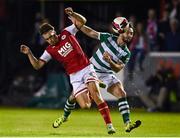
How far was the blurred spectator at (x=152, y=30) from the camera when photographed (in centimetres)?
2538

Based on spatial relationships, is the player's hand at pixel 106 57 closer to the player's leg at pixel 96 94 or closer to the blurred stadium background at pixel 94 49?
the player's leg at pixel 96 94

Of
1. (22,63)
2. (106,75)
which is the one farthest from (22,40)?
(106,75)

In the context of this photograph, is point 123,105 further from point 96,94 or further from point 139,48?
point 139,48

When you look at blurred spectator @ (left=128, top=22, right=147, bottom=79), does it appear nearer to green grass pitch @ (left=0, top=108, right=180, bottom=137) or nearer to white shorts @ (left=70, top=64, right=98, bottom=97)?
green grass pitch @ (left=0, top=108, right=180, bottom=137)

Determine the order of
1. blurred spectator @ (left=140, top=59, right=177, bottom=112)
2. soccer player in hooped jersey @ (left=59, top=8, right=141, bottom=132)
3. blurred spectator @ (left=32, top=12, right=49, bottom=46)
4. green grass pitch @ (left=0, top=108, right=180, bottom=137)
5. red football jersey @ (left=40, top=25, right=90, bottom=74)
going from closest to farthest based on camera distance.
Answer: red football jersey @ (left=40, top=25, right=90, bottom=74) → green grass pitch @ (left=0, top=108, right=180, bottom=137) → soccer player in hooped jersey @ (left=59, top=8, right=141, bottom=132) → blurred spectator @ (left=140, top=59, right=177, bottom=112) → blurred spectator @ (left=32, top=12, right=49, bottom=46)

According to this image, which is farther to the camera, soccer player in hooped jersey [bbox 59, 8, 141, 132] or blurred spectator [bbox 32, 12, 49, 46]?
blurred spectator [bbox 32, 12, 49, 46]

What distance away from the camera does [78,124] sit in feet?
63.4

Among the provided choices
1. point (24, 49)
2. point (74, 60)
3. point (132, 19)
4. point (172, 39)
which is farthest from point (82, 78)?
point (132, 19)

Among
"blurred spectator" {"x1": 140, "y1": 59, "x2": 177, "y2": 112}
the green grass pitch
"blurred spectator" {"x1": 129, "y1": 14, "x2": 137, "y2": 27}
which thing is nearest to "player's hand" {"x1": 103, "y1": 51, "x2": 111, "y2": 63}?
the green grass pitch

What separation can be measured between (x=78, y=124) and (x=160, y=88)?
227 inches

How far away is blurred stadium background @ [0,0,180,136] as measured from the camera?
2478cm

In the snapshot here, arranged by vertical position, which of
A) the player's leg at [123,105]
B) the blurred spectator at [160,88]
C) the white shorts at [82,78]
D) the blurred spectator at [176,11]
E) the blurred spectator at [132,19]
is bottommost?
the blurred spectator at [160,88]

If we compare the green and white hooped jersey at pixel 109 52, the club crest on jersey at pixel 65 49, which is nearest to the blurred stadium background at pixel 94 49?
the green and white hooped jersey at pixel 109 52

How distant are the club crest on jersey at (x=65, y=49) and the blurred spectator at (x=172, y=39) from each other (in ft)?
30.2
